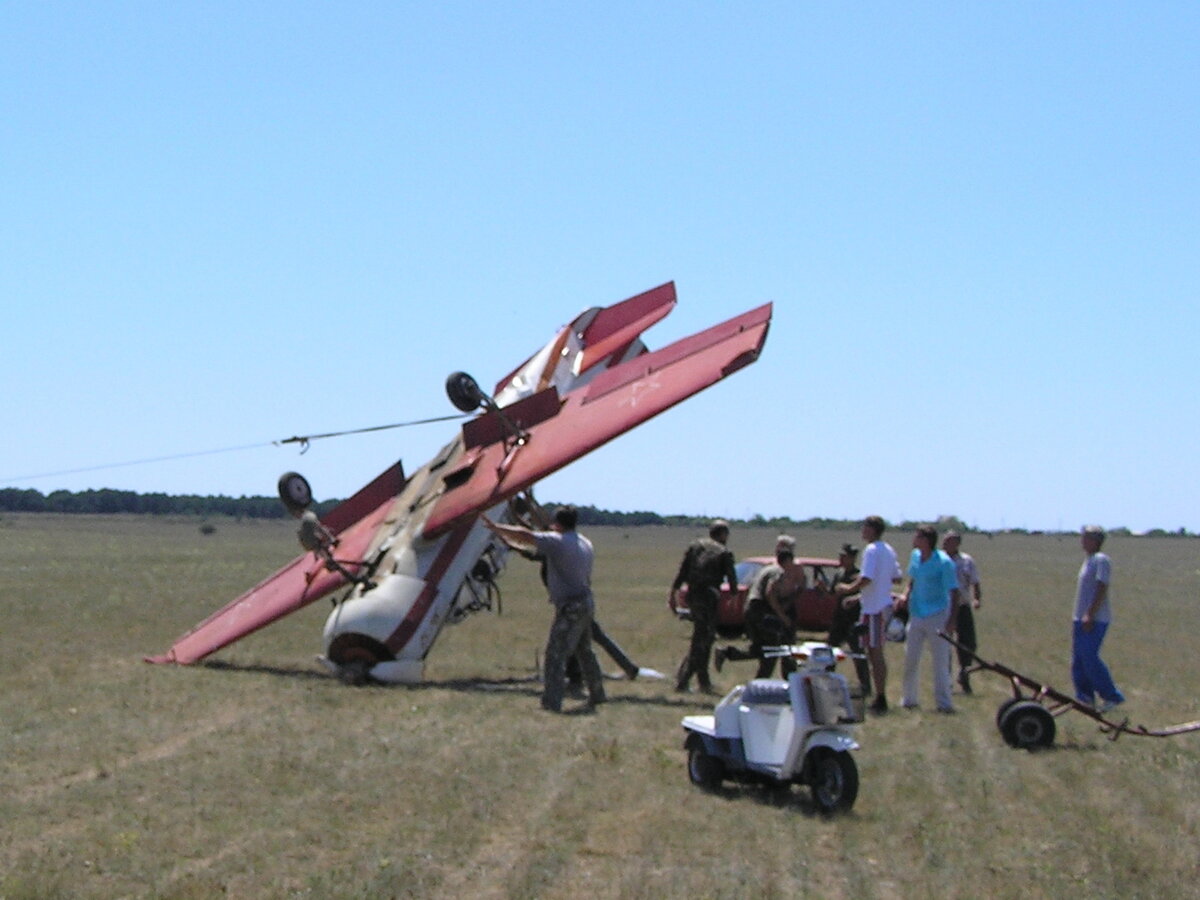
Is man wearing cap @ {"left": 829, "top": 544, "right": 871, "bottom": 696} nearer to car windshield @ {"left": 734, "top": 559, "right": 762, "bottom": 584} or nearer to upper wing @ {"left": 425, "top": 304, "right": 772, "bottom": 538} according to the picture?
upper wing @ {"left": 425, "top": 304, "right": 772, "bottom": 538}

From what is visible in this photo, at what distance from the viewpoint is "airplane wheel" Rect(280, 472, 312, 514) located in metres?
15.8

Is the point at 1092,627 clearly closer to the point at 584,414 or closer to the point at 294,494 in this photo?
the point at 584,414

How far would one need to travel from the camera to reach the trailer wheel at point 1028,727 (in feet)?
36.7

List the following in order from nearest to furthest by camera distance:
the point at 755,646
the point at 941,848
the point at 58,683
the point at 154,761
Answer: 1. the point at 941,848
2. the point at 154,761
3. the point at 755,646
4. the point at 58,683

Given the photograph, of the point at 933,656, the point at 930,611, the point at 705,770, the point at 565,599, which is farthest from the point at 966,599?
the point at 705,770

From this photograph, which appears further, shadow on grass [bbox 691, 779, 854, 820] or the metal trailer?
the metal trailer

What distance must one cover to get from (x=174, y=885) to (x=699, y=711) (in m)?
6.82

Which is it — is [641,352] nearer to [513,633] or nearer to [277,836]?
[513,633]

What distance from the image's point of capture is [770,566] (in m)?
14.5

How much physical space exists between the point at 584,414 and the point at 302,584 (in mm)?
3847

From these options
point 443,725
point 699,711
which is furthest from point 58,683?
point 699,711

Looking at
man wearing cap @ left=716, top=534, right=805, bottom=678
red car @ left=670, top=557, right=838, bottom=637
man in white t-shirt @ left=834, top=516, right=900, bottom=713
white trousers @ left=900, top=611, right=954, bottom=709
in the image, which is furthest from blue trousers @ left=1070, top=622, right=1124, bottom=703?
red car @ left=670, top=557, right=838, bottom=637

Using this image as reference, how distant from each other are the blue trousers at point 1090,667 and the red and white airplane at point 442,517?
12.3ft

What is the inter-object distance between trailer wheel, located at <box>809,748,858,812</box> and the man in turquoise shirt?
16.4 ft
